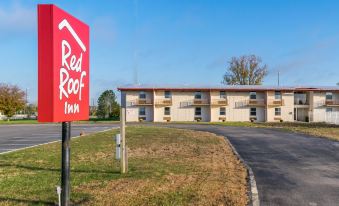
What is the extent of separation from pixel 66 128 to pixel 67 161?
429 mm

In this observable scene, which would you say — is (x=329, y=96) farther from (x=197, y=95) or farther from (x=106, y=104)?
(x=106, y=104)

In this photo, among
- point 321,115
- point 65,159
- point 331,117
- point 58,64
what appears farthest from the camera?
point 321,115

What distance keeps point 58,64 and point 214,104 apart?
51.3 m

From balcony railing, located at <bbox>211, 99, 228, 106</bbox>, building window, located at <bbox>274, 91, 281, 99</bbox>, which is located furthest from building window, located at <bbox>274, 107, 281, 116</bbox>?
balcony railing, located at <bbox>211, 99, 228, 106</bbox>

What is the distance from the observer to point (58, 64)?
3.70 metres

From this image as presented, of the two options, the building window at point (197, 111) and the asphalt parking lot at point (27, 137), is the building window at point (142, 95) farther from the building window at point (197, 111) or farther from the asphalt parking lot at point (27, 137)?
the asphalt parking lot at point (27, 137)

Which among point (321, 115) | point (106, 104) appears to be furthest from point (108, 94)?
point (321, 115)

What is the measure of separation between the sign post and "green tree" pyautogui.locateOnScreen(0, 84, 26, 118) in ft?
219

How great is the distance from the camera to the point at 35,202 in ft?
20.2

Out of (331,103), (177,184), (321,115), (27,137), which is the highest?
(331,103)

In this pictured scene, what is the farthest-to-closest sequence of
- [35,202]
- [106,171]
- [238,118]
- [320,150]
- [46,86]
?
1. [238,118]
2. [320,150]
3. [106,171]
4. [35,202]
5. [46,86]

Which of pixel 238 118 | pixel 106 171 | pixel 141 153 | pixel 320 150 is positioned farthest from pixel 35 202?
pixel 238 118

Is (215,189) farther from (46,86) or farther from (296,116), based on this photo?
(296,116)

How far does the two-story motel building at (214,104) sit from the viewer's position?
5441 cm
